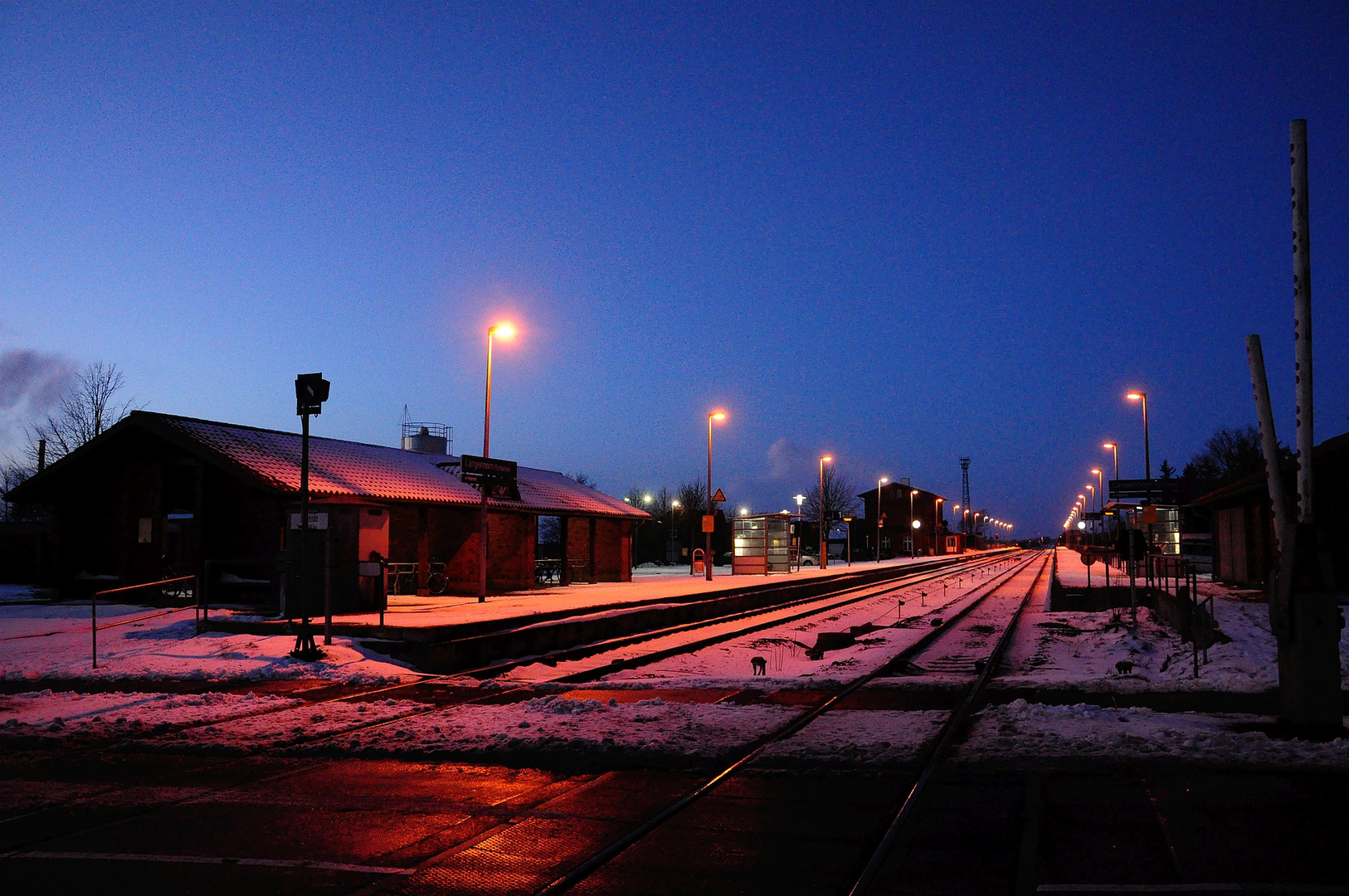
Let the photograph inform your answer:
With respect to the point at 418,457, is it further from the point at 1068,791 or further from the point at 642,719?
the point at 1068,791

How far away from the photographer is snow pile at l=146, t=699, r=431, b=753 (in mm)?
9086

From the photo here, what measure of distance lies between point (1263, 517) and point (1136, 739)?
78.7ft

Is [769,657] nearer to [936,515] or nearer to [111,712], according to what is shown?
[111,712]

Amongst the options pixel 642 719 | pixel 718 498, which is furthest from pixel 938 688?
pixel 718 498

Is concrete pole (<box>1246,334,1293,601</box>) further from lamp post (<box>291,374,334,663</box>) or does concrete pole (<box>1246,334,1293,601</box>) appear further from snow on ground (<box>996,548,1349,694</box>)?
lamp post (<box>291,374,334,663</box>)

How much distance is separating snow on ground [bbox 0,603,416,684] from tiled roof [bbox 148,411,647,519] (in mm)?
4451

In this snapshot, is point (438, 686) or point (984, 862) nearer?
point (984, 862)

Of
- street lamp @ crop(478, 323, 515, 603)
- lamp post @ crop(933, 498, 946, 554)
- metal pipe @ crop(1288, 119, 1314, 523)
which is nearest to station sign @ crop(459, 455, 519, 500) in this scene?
street lamp @ crop(478, 323, 515, 603)

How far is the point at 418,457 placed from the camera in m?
33.8

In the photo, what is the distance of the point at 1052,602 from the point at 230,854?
99.1 ft

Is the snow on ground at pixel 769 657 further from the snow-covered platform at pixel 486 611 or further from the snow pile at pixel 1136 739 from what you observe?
the snow pile at pixel 1136 739

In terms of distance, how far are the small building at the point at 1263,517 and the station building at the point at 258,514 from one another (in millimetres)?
17284

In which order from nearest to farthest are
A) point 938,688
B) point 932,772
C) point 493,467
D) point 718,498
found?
point 932,772 → point 938,688 → point 493,467 → point 718,498

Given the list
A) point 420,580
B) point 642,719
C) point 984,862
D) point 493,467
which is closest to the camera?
point 984,862
